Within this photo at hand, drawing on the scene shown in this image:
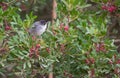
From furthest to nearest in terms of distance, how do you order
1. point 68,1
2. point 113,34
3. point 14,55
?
point 113,34
point 68,1
point 14,55

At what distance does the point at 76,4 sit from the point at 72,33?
0.30 meters

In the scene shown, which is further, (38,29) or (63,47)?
(38,29)

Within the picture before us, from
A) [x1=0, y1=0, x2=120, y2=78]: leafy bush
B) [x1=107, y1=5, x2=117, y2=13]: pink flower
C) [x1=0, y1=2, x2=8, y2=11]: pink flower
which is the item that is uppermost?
[x1=0, y1=2, x2=8, y2=11]: pink flower

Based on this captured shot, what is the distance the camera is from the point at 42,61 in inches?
121

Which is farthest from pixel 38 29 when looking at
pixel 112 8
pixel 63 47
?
pixel 112 8

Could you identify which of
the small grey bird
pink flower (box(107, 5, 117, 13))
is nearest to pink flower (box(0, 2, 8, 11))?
the small grey bird

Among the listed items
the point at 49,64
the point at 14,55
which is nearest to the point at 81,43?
the point at 49,64

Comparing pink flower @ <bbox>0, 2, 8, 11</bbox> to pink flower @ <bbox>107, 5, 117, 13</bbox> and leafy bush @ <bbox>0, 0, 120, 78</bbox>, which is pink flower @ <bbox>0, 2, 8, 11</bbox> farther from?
pink flower @ <bbox>107, 5, 117, 13</bbox>

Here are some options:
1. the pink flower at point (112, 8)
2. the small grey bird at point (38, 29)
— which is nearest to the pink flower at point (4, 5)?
the small grey bird at point (38, 29)

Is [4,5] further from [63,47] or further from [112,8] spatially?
[112,8]

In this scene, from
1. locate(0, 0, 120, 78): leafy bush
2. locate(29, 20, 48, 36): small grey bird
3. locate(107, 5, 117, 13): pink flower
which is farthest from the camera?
locate(107, 5, 117, 13): pink flower

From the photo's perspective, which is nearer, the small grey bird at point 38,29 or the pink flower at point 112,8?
the small grey bird at point 38,29

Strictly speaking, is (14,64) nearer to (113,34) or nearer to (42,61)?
(42,61)

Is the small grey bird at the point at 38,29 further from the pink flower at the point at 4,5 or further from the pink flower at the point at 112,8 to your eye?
the pink flower at the point at 112,8
